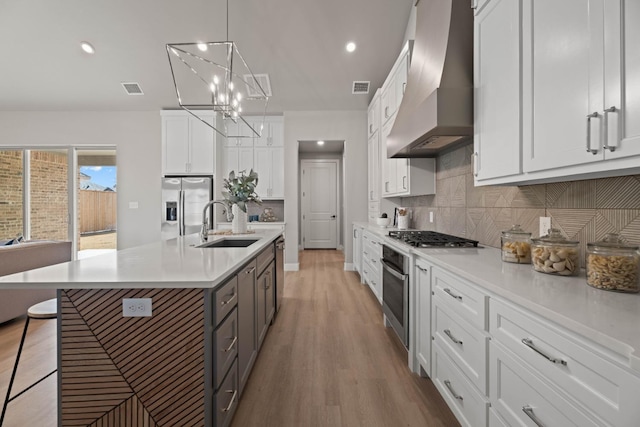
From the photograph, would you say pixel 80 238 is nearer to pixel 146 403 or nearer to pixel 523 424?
pixel 146 403

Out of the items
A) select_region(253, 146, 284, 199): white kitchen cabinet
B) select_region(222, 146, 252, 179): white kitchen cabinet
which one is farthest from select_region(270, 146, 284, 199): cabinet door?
select_region(222, 146, 252, 179): white kitchen cabinet

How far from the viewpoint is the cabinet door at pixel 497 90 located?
141cm

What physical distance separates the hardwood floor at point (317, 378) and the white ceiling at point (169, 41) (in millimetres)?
3718

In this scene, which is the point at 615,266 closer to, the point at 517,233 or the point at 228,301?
the point at 517,233

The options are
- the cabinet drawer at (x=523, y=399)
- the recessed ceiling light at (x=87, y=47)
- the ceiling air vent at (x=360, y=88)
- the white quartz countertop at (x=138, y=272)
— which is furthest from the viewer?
the ceiling air vent at (x=360, y=88)

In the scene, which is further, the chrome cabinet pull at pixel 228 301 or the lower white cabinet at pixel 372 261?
the lower white cabinet at pixel 372 261

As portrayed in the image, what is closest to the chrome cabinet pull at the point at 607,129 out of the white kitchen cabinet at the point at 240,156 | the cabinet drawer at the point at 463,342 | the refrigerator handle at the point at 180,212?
the cabinet drawer at the point at 463,342

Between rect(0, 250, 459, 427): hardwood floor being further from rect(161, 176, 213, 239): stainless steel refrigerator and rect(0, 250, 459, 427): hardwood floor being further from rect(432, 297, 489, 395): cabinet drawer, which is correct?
rect(161, 176, 213, 239): stainless steel refrigerator

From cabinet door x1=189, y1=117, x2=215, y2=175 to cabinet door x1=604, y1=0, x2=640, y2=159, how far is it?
17.9 feet

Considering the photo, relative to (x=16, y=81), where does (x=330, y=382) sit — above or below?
below

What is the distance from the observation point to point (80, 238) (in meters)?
5.82

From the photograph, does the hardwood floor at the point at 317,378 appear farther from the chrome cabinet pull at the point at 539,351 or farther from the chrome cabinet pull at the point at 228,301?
the chrome cabinet pull at the point at 539,351

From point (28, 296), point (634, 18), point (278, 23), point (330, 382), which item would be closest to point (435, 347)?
point (330, 382)

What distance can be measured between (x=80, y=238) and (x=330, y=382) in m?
6.04
